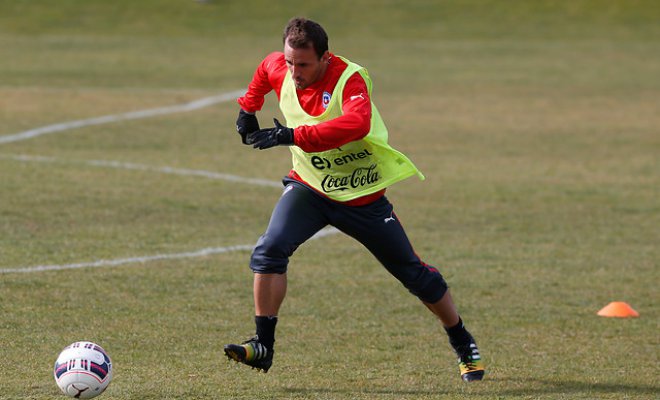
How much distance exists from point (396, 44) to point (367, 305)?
94.8 feet

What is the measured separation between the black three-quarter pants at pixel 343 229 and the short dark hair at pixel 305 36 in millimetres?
958

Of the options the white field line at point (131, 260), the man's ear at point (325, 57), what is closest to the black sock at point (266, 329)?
the man's ear at point (325, 57)

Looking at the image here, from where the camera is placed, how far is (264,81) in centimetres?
817

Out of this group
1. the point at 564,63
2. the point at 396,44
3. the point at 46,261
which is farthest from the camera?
the point at 396,44

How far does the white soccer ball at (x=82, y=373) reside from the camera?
679 cm

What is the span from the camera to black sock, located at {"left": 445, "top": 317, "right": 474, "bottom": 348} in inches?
318

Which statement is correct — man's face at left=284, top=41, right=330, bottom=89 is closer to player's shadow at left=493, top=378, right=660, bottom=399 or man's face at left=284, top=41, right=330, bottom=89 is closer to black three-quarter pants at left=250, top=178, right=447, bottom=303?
black three-quarter pants at left=250, top=178, right=447, bottom=303

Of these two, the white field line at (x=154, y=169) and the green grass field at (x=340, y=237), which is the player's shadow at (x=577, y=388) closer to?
the green grass field at (x=340, y=237)

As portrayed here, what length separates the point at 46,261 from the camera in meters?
11.1

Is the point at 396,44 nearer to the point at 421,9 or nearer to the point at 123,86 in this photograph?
the point at 421,9

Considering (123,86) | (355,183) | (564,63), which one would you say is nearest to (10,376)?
(355,183)

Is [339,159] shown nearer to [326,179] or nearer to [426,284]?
[326,179]

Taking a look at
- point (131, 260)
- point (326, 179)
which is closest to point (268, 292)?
point (326, 179)

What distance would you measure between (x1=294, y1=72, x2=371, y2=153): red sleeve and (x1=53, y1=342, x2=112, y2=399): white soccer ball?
171 cm
